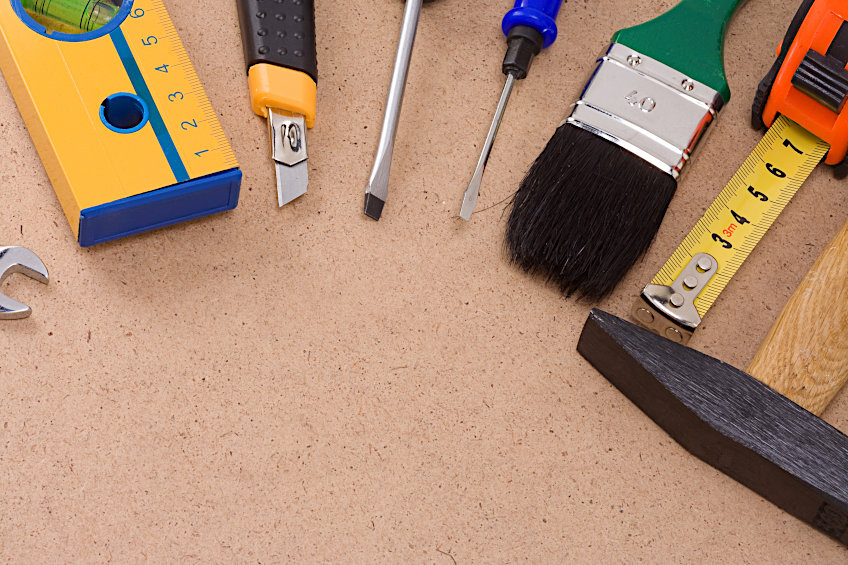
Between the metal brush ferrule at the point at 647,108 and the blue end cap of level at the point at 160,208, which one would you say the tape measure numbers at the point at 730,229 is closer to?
the metal brush ferrule at the point at 647,108

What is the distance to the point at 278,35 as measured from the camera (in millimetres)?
812

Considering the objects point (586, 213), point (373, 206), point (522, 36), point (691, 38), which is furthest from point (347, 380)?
point (691, 38)

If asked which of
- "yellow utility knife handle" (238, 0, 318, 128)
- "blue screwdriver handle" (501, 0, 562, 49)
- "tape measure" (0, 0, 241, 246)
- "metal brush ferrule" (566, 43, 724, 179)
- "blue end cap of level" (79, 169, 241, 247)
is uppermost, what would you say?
"blue screwdriver handle" (501, 0, 562, 49)

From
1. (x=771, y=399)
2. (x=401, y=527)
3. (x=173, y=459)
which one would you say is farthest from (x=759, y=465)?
(x=173, y=459)

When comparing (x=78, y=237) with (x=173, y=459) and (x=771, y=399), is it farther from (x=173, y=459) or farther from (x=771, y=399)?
(x=771, y=399)

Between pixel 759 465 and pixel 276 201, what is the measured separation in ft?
1.64

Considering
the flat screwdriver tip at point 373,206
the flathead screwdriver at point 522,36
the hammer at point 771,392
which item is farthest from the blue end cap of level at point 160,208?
the hammer at point 771,392

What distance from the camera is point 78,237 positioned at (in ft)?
2.41

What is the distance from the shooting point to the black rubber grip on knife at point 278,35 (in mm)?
808

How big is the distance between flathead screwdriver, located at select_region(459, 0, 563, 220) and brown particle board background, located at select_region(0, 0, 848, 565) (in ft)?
0.12

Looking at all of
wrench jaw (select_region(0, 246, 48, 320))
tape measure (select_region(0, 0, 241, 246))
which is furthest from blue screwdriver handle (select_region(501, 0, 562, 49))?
wrench jaw (select_region(0, 246, 48, 320))

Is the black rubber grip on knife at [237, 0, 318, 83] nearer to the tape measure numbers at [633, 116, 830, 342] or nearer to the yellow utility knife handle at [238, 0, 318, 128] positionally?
the yellow utility knife handle at [238, 0, 318, 128]

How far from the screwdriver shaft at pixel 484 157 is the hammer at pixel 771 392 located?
6.5 inches

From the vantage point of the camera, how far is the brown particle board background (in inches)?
27.6
